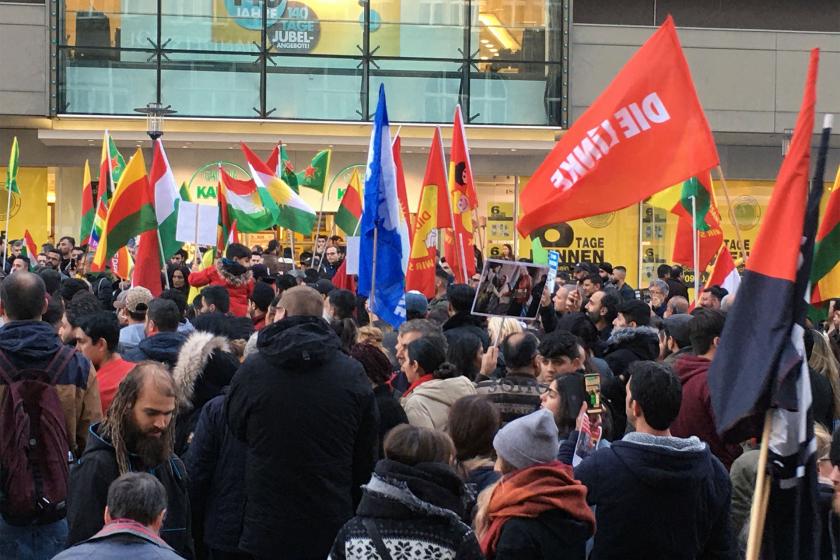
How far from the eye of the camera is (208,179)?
96.2 ft

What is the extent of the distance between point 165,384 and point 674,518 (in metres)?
2.09

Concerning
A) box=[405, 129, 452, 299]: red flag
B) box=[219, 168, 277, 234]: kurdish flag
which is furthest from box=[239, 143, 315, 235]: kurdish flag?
box=[405, 129, 452, 299]: red flag

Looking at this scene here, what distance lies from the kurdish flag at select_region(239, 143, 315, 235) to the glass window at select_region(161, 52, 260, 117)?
37.2 ft

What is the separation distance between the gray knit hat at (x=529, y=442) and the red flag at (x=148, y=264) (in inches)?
328

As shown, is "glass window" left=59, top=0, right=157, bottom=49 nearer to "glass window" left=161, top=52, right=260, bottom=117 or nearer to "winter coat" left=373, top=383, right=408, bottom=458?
"glass window" left=161, top=52, right=260, bottom=117

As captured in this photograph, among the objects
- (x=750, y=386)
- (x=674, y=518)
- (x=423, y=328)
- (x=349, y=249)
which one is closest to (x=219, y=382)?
(x=423, y=328)

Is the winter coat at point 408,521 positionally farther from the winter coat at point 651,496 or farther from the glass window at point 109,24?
the glass window at point 109,24

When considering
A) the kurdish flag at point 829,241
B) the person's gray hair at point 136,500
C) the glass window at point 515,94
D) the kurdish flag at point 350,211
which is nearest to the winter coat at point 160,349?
the person's gray hair at point 136,500

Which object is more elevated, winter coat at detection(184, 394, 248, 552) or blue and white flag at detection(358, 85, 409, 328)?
blue and white flag at detection(358, 85, 409, 328)

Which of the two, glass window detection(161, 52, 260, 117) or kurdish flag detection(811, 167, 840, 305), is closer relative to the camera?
kurdish flag detection(811, 167, 840, 305)

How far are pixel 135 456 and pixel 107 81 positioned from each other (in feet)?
77.8

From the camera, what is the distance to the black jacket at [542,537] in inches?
190

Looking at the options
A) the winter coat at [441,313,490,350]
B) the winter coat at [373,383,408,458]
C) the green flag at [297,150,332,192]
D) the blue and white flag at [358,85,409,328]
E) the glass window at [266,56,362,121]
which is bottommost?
the winter coat at [373,383,408,458]

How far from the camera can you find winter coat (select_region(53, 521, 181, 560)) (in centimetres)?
416
